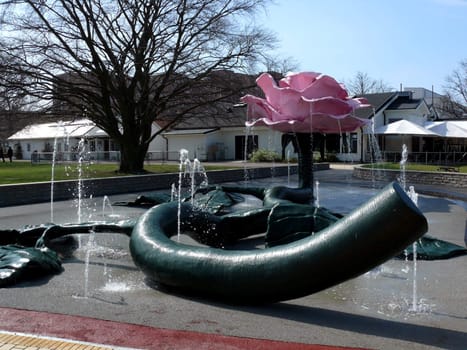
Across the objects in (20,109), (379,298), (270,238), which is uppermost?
(20,109)

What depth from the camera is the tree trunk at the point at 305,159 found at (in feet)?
35.7

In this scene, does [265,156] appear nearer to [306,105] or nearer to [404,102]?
[404,102]

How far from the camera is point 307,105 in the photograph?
32.5ft

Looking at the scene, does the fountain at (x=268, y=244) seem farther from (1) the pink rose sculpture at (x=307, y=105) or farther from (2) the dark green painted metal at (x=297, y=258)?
(1) the pink rose sculpture at (x=307, y=105)

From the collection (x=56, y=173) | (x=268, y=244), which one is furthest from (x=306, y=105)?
(x=56, y=173)

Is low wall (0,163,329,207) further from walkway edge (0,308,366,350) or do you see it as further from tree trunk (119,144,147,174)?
walkway edge (0,308,366,350)

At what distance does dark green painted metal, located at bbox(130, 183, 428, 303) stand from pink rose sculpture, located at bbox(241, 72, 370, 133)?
Result: 4.81 meters

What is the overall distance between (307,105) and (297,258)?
18.1ft

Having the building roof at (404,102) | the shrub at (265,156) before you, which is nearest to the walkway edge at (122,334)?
the shrub at (265,156)

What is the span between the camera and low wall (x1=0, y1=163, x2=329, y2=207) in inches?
608

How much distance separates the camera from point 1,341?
436cm

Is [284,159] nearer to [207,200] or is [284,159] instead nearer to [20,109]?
[20,109]

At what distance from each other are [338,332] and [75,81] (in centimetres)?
2429

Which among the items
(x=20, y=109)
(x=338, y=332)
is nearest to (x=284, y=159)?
(x=20, y=109)
